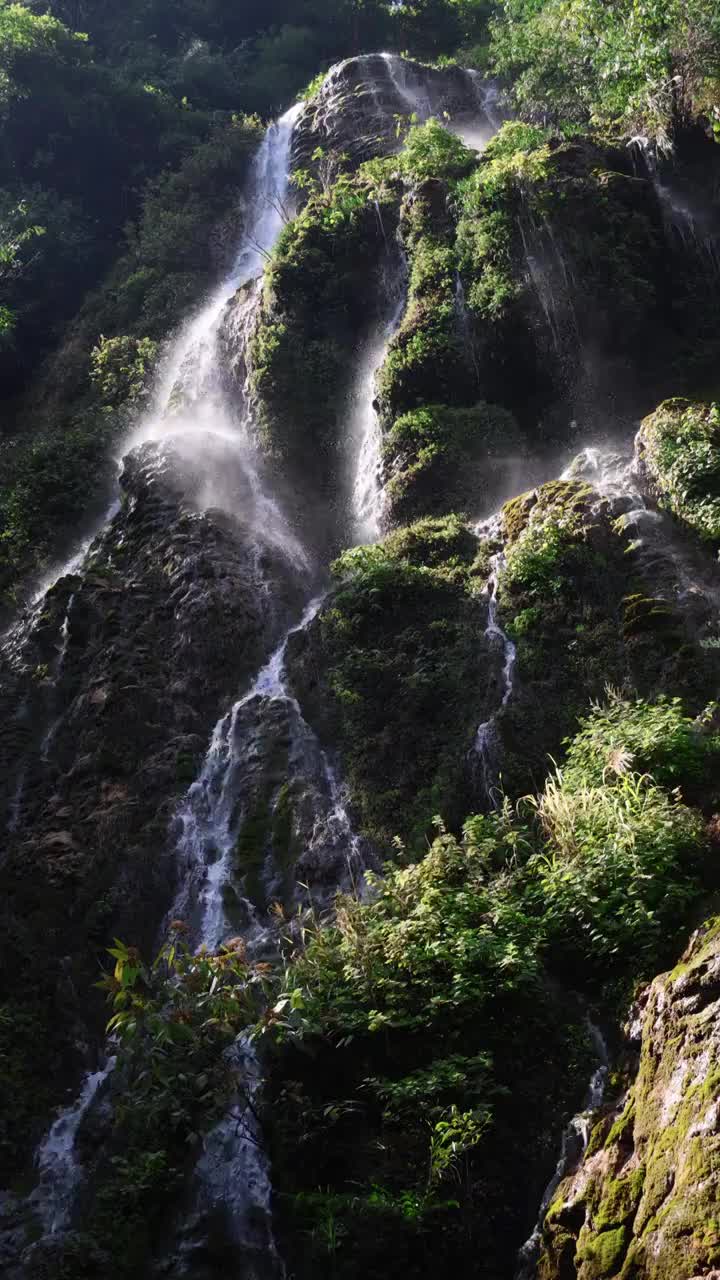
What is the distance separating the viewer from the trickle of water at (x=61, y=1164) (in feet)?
27.0

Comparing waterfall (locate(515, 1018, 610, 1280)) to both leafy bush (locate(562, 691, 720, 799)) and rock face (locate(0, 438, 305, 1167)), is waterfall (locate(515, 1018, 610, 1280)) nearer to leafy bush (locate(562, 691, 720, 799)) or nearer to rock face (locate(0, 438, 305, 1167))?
leafy bush (locate(562, 691, 720, 799))

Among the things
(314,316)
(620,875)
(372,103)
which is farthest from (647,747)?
(372,103)

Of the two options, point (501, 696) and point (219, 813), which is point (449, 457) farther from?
point (219, 813)

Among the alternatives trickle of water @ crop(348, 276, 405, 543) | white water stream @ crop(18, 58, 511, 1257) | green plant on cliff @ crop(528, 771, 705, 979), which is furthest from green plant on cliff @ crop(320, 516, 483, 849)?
green plant on cliff @ crop(528, 771, 705, 979)

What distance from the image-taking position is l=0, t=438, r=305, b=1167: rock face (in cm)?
1063

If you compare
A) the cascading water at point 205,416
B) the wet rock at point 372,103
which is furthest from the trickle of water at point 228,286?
the wet rock at point 372,103

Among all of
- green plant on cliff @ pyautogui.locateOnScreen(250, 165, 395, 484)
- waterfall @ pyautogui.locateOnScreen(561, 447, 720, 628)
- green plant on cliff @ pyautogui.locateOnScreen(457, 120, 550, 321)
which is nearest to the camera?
waterfall @ pyautogui.locateOnScreen(561, 447, 720, 628)

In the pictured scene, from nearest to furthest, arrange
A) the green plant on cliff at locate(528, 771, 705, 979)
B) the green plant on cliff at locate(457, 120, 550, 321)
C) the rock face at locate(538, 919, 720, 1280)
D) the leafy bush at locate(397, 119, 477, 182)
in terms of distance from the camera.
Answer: the rock face at locate(538, 919, 720, 1280) < the green plant on cliff at locate(528, 771, 705, 979) < the green plant on cliff at locate(457, 120, 550, 321) < the leafy bush at locate(397, 119, 477, 182)

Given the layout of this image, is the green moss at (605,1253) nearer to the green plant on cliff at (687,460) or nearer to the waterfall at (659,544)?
the waterfall at (659,544)

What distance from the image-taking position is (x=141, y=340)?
23688 millimetres

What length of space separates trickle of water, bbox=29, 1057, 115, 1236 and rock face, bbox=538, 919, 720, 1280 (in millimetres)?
5384

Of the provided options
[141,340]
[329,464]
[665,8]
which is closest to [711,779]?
[329,464]

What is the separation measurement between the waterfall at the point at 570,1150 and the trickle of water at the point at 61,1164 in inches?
190

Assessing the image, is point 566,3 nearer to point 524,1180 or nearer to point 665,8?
point 665,8
